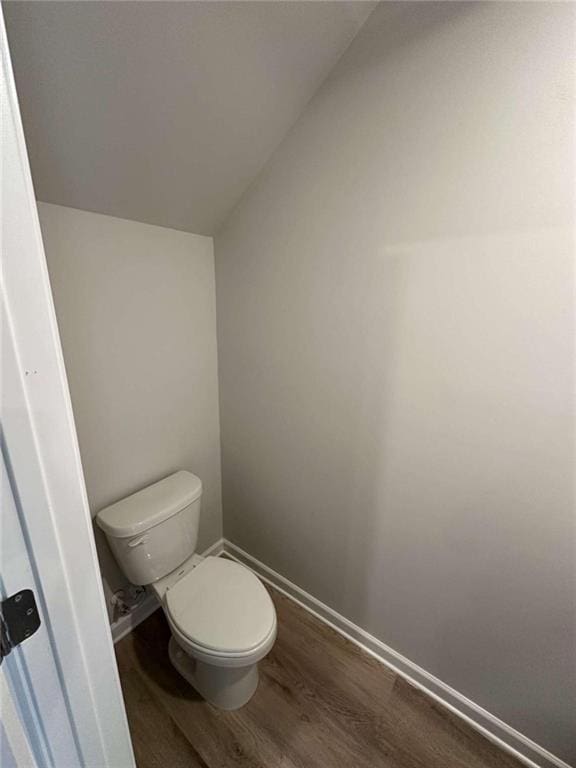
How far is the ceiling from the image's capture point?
2.33ft

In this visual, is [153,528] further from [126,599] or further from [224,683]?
[224,683]

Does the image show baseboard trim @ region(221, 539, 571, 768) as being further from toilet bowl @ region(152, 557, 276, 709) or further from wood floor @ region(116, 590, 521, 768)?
toilet bowl @ region(152, 557, 276, 709)

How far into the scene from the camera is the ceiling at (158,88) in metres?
0.71

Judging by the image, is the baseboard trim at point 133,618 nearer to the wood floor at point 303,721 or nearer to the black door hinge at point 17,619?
the wood floor at point 303,721

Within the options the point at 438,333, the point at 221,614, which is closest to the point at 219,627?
the point at 221,614

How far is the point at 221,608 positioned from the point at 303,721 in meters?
0.52

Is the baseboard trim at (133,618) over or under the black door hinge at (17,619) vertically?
under

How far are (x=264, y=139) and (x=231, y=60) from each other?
26 centimetres

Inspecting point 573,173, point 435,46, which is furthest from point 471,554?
point 435,46

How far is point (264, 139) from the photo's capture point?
113 centimetres

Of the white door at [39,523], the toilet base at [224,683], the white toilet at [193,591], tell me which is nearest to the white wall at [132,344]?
the white toilet at [193,591]

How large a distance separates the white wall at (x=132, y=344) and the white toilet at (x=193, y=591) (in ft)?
0.53

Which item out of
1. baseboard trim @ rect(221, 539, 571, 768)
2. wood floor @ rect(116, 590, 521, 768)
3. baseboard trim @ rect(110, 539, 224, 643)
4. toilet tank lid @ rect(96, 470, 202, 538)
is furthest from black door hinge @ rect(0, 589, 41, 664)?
baseboard trim @ rect(221, 539, 571, 768)

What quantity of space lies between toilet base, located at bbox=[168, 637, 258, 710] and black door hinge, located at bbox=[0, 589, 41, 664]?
0.93m
